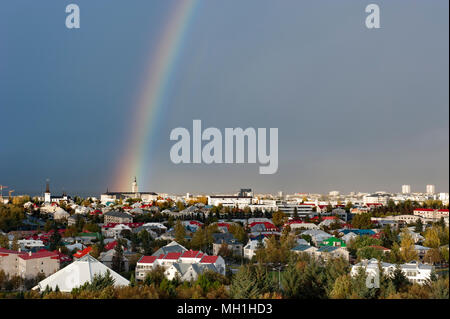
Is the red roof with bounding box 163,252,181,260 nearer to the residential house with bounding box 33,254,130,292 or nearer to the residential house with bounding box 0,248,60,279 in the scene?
the residential house with bounding box 33,254,130,292

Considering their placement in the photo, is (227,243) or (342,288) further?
(227,243)

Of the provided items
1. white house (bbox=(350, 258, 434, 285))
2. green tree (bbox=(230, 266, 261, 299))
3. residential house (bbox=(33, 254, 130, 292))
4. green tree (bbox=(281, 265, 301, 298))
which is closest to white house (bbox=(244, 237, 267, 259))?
Answer: white house (bbox=(350, 258, 434, 285))

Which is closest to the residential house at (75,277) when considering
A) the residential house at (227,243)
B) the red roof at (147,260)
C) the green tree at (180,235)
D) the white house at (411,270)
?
the red roof at (147,260)

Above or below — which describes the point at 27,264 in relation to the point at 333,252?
above

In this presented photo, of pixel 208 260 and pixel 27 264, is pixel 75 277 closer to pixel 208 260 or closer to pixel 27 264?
pixel 27 264

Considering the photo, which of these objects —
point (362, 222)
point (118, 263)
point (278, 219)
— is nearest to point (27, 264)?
point (118, 263)

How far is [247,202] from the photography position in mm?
44094

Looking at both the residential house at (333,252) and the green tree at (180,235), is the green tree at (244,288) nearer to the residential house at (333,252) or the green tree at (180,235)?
the residential house at (333,252)

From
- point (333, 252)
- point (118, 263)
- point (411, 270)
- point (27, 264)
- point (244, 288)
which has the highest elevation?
point (244, 288)

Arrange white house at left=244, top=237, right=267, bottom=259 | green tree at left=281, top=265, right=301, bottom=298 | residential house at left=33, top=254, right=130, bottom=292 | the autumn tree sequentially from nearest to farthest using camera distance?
green tree at left=281, top=265, right=301, bottom=298
residential house at left=33, top=254, right=130, bottom=292
the autumn tree
white house at left=244, top=237, right=267, bottom=259

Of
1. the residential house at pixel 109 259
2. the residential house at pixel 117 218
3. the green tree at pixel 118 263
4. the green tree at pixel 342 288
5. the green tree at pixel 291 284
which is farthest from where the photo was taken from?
the residential house at pixel 117 218
